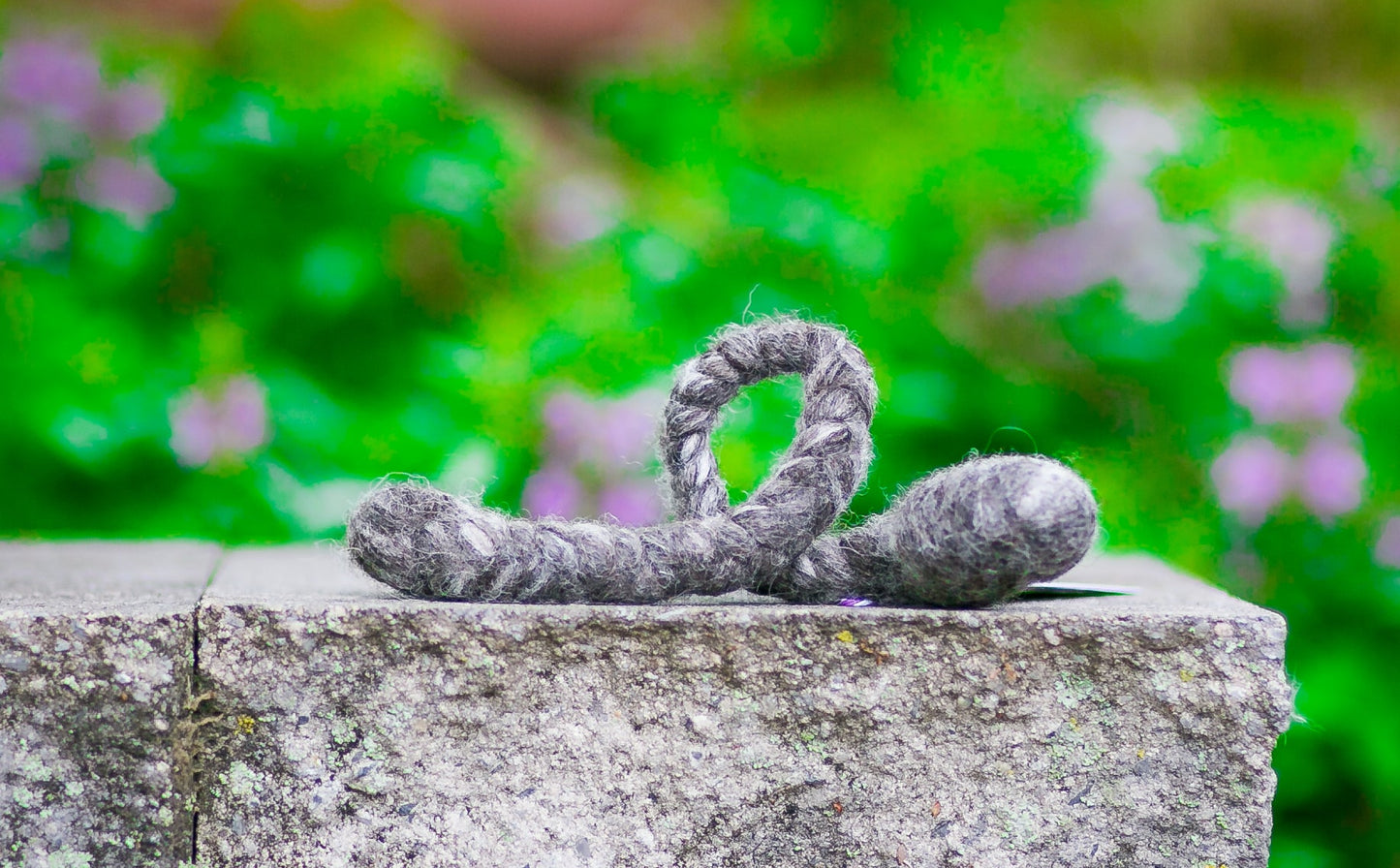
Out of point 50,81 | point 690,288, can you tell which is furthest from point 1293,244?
point 50,81

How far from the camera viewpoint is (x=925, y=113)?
253cm

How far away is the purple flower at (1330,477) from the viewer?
1955mm

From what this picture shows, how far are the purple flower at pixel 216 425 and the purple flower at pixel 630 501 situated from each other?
56 centimetres

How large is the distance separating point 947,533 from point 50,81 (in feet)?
6.66

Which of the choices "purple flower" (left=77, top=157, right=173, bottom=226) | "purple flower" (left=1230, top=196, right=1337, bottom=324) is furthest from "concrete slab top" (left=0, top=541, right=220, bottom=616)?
"purple flower" (left=1230, top=196, right=1337, bottom=324)

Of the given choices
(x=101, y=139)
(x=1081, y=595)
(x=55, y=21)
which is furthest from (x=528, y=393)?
(x=55, y=21)

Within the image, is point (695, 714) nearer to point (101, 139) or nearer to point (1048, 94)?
point (101, 139)

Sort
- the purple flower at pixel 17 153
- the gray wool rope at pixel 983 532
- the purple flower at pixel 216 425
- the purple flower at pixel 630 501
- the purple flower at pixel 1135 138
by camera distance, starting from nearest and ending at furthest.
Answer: the gray wool rope at pixel 983 532, the purple flower at pixel 630 501, the purple flower at pixel 216 425, the purple flower at pixel 17 153, the purple flower at pixel 1135 138

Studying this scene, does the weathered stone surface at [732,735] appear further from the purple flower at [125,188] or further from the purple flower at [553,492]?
the purple flower at [125,188]

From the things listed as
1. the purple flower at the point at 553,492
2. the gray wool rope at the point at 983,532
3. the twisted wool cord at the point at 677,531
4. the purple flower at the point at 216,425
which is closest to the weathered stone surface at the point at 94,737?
the twisted wool cord at the point at 677,531

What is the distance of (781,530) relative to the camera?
2.80ft

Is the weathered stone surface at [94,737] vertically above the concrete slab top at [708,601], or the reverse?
the concrete slab top at [708,601]

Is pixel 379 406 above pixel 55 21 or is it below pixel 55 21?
below

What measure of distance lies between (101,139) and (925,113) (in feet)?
5.01
